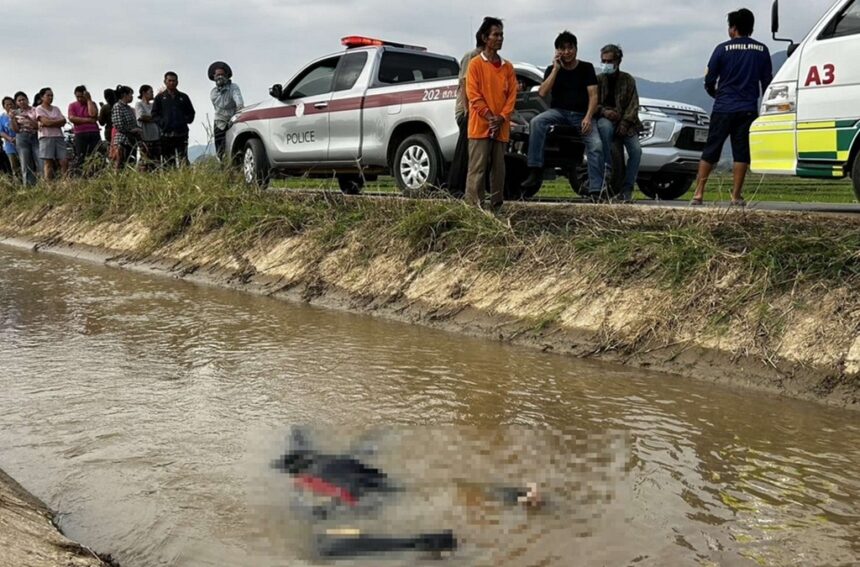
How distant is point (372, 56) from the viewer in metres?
9.52

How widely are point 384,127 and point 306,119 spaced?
1.40 m

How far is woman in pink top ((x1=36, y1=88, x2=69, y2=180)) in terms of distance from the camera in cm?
1350

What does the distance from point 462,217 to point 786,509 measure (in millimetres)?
4350

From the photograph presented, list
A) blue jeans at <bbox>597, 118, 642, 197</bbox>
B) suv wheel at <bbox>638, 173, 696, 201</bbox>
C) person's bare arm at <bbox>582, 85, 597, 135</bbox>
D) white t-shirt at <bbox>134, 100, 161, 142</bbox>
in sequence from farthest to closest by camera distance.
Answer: white t-shirt at <bbox>134, 100, 161, 142</bbox> → suv wheel at <bbox>638, 173, 696, 201</bbox> → blue jeans at <bbox>597, 118, 642, 197</bbox> → person's bare arm at <bbox>582, 85, 597, 135</bbox>

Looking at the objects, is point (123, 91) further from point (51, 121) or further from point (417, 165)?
point (417, 165)

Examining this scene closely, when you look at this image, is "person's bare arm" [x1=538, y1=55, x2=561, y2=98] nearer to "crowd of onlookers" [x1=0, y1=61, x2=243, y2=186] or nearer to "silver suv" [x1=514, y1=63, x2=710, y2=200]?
"silver suv" [x1=514, y1=63, x2=710, y2=200]

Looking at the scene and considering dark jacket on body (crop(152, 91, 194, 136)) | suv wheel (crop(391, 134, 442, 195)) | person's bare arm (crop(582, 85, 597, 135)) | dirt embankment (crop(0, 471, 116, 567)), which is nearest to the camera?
dirt embankment (crop(0, 471, 116, 567))

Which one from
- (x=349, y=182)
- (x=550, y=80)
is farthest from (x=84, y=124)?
(x=550, y=80)

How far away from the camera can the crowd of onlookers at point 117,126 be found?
460 inches

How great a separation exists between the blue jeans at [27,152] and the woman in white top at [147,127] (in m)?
3.18

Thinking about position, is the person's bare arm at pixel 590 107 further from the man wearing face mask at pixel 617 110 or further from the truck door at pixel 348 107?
the truck door at pixel 348 107

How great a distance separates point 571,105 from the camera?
7820mm

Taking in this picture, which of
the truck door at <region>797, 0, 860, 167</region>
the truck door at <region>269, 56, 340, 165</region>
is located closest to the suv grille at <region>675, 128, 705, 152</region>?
the truck door at <region>797, 0, 860, 167</region>

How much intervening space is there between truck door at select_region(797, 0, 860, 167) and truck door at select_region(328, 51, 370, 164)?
4.50 meters
